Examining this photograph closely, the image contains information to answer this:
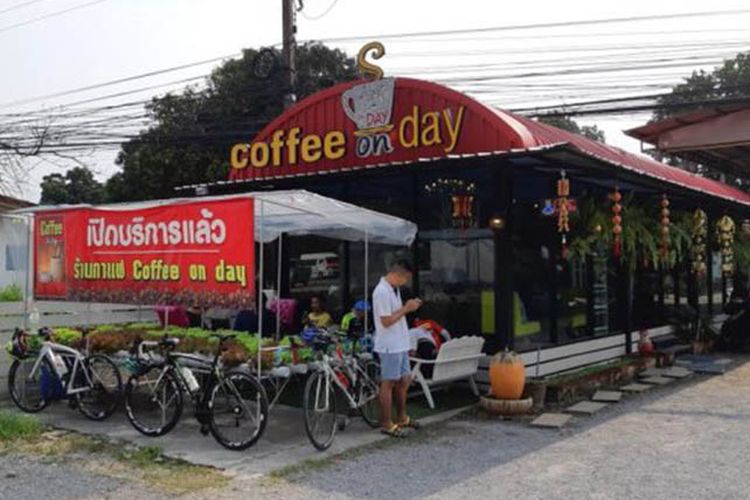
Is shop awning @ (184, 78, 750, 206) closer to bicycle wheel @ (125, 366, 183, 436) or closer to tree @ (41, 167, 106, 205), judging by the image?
bicycle wheel @ (125, 366, 183, 436)

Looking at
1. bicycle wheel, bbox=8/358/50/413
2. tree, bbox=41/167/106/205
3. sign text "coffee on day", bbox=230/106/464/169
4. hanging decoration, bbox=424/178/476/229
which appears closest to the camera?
bicycle wheel, bbox=8/358/50/413

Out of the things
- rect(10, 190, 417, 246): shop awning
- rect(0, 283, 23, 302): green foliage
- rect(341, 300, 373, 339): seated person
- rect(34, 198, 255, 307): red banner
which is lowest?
rect(341, 300, 373, 339): seated person

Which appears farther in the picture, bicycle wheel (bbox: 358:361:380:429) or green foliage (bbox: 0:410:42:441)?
bicycle wheel (bbox: 358:361:380:429)

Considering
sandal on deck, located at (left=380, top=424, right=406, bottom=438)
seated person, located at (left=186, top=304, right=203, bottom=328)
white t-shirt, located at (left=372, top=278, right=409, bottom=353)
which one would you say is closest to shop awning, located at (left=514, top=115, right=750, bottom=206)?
white t-shirt, located at (left=372, top=278, right=409, bottom=353)

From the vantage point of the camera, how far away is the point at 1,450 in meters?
6.81

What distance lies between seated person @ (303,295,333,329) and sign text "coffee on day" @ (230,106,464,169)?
2.14 metres

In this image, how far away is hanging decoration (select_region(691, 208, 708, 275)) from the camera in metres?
12.6

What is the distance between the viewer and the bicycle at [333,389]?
672cm

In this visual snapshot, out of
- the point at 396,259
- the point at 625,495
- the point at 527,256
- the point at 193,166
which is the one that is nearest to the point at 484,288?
the point at 527,256

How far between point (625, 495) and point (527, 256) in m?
4.77

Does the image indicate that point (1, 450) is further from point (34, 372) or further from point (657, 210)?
point (657, 210)

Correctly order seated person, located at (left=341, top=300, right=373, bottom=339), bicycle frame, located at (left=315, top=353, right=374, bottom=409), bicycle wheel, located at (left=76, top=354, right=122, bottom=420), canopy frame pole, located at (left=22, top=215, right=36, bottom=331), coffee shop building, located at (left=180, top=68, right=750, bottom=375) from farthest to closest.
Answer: coffee shop building, located at (left=180, top=68, right=750, bottom=375)
canopy frame pole, located at (left=22, top=215, right=36, bottom=331)
seated person, located at (left=341, top=300, right=373, bottom=339)
bicycle wheel, located at (left=76, top=354, right=122, bottom=420)
bicycle frame, located at (left=315, top=353, right=374, bottom=409)

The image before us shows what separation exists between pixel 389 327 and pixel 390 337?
102 millimetres

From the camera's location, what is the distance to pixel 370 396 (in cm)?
764
